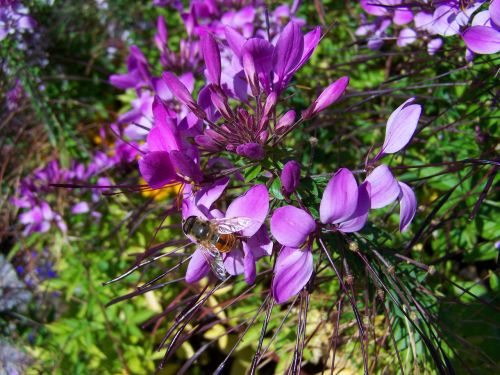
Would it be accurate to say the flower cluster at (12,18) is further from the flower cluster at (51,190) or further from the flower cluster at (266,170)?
the flower cluster at (266,170)

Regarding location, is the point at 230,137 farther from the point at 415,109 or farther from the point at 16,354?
the point at 16,354

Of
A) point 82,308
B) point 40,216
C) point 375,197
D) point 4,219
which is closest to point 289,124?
point 375,197

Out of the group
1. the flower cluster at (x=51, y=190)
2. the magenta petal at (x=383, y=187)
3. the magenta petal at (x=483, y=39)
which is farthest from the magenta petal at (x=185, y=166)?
the flower cluster at (x=51, y=190)

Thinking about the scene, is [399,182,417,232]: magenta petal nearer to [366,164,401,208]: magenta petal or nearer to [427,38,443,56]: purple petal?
[366,164,401,208]: magenta petal

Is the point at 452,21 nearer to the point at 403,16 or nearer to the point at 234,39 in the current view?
the point at 403,16

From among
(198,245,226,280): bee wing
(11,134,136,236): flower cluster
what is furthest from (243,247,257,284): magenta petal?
(11,134,136,236): flower cluster

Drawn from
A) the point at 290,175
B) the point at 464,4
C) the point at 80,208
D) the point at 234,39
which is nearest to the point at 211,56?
the point at 234,39
